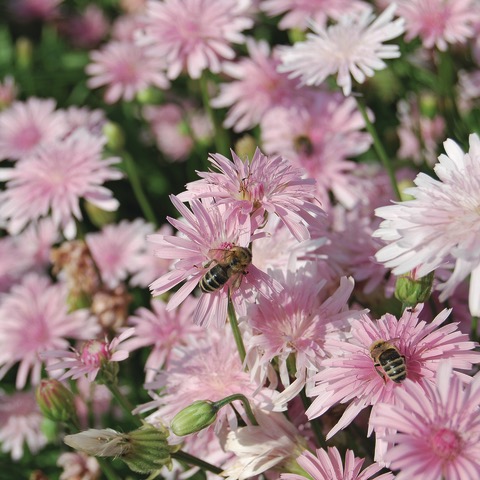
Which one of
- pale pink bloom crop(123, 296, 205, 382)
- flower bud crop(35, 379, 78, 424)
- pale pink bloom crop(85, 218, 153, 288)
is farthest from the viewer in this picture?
pale pink bloom crop(85, 218, 153, 288)

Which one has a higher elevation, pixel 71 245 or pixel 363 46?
pixel 363 46

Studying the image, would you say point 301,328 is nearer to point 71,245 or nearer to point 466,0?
point 71,245

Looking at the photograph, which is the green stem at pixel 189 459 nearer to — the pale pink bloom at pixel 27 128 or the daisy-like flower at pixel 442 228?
the daisy-like flower at pixel 442 228

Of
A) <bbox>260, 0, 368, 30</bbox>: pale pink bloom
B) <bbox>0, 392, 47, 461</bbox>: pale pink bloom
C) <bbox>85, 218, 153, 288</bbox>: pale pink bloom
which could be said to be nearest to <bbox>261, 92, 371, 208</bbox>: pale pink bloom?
<bbox>260, 0, 368, 30</bbox>: pale pink bloom

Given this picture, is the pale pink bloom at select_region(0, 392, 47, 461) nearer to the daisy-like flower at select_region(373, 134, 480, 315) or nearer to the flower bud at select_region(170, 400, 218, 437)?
the flower bud at select_region(170, 400, 218, 437)

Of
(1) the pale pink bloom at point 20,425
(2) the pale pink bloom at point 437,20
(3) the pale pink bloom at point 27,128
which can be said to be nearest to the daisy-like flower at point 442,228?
(2) the pale pink bloom at point 437,20

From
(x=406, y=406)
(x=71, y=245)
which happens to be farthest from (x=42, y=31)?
(x=406, y=406)

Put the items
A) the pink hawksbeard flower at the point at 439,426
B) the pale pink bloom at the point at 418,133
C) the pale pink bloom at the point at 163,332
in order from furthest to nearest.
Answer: the pale pink bloom at the point at 418,133 < the pale pink bloom at the point at 163,332 < the pink hawksbeard flower at the point at 439,426
